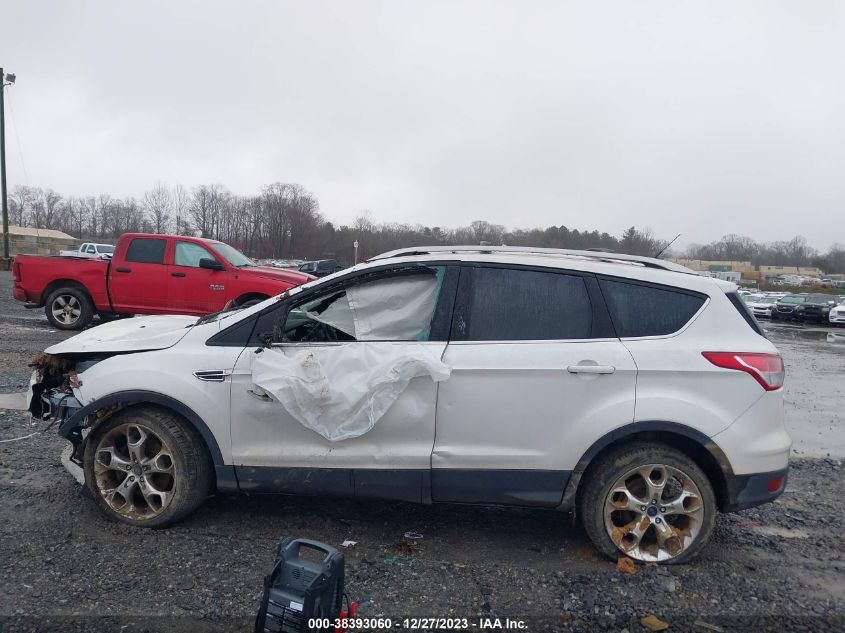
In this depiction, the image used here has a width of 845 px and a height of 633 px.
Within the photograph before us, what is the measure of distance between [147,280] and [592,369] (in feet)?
30.8

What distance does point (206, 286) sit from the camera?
10.6 m

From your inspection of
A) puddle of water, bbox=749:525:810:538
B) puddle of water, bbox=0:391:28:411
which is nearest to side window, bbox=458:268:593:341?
puddle of water, bbox=749:525:810:538

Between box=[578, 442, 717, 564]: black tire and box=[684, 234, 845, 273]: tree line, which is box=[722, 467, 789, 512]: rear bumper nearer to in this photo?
box=[578, 442, 717, 564]: black tire

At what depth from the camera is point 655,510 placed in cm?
347

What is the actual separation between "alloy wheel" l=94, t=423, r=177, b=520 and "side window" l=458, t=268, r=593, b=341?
200 centimetres

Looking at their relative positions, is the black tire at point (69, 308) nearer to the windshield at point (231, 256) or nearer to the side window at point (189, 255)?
the side window at point (189, 255)

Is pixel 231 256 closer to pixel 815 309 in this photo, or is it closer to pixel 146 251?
pixel 146 251

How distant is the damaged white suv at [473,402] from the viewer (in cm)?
343

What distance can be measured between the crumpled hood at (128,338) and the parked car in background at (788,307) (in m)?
30.7

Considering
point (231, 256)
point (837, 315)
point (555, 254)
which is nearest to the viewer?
point (555, 254)

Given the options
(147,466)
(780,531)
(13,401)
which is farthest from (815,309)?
(147,466)

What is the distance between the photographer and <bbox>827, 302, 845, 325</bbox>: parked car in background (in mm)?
26250

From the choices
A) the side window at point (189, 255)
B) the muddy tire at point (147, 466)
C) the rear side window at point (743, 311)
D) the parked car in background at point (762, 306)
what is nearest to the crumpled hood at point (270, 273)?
the side window at point (189, 255)

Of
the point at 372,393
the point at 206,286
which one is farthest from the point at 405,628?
the point at 206,286
